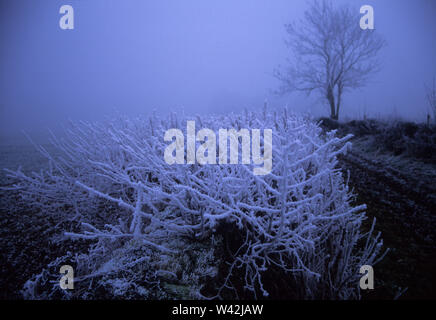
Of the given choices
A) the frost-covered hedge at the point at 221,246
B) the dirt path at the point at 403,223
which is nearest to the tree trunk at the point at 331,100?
the dirt path at the point at 403,223

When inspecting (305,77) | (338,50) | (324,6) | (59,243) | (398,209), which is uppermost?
(324,6)

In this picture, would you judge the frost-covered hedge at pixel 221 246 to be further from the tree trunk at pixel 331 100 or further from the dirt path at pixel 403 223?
the tree trunk at pixel 331 100

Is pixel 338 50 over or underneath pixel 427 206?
over

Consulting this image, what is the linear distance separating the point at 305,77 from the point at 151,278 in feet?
51.4

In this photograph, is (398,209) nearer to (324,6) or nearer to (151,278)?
(151,278)

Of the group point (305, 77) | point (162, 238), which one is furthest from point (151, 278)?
point (305, 77)

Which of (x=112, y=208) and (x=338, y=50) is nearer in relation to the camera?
(x=112, y=208)

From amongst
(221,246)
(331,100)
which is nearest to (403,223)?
(221,246)

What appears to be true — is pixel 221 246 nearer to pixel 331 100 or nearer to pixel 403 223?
pixel 403 223

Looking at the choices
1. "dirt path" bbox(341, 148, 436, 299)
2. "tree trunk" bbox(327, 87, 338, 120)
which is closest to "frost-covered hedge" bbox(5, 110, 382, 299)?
"dirt path" bbox(341, 148, 436, 299)

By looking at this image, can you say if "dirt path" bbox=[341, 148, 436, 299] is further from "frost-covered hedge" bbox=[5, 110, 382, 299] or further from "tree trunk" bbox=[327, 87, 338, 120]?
"tree trunk" bbox=[327, 87, 338, 120]
